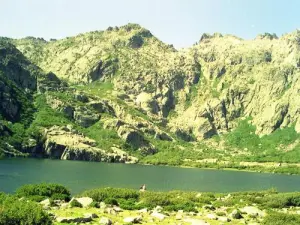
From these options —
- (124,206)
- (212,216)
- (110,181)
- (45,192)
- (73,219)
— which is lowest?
(110,181)

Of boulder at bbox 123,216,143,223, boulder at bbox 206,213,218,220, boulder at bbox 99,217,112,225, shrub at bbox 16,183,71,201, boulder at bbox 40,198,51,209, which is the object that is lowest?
shrub at bbox 16,183,71,201

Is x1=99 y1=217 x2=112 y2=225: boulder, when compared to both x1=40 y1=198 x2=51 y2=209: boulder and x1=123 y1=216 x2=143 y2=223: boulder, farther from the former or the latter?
x1=40 y1=198 x2=51 y2=209: boulder

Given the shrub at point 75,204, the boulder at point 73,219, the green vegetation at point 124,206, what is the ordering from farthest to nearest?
the shrub at point 75,204 → the boulder at point 73,219 → the green vegetation at point 124,206

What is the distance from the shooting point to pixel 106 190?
55156mm

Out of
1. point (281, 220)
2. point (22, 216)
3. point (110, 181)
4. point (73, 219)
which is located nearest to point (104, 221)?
point (73, 219)

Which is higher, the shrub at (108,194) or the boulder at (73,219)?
the boulder at (73,219)

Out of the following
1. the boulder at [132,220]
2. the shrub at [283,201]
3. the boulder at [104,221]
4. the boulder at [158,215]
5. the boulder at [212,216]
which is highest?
the boulder at [104,221]

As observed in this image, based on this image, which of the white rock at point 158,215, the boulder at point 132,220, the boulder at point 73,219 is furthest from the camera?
the white rock at point 158,215

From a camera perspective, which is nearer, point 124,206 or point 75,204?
point 75,204

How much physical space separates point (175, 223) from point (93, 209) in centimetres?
960

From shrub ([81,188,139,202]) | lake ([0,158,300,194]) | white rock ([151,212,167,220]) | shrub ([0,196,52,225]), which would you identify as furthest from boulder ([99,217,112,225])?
lake ([0,158,300,194])

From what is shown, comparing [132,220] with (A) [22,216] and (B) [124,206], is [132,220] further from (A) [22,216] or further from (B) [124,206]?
(A) [22,216]

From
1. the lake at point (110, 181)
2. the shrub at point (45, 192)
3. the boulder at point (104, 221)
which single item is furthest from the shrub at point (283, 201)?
the lake at point (110, 181)

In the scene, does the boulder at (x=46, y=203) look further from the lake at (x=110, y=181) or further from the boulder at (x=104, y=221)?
the lake at (x=110, y=181)
